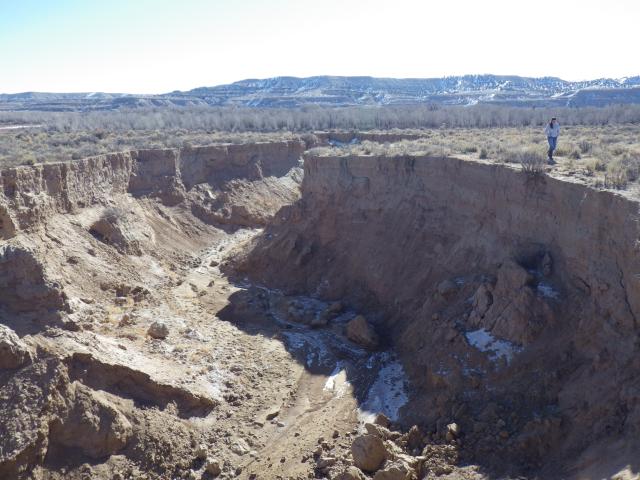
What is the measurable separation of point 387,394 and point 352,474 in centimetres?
461

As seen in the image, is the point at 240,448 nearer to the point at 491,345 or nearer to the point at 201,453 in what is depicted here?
the point at 201,453

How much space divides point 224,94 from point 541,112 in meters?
96.4

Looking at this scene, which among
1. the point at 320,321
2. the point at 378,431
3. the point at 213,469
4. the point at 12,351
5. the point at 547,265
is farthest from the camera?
the point at 320,321

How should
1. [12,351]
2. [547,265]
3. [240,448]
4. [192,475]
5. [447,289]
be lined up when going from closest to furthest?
[192,475], [12,351], [240,448], [547,265], [447,289]

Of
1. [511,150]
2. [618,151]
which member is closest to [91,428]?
[511,150]

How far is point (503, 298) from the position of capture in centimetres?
1628

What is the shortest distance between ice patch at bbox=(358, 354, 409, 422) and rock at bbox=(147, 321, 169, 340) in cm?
696

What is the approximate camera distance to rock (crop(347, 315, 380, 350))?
1966cm

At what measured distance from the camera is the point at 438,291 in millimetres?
18875

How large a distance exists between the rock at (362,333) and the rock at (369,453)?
631 cm

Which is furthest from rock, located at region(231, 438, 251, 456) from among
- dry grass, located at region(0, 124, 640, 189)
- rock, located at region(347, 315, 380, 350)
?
dry grass, located at region(0, 124, 640, 189)

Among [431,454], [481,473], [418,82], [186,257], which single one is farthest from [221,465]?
[418,82]

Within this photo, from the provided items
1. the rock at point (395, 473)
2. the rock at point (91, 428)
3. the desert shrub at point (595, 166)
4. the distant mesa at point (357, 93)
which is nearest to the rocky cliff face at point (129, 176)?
the rock at point (91, 428)

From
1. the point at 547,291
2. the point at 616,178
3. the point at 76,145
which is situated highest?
the point at 76,145
